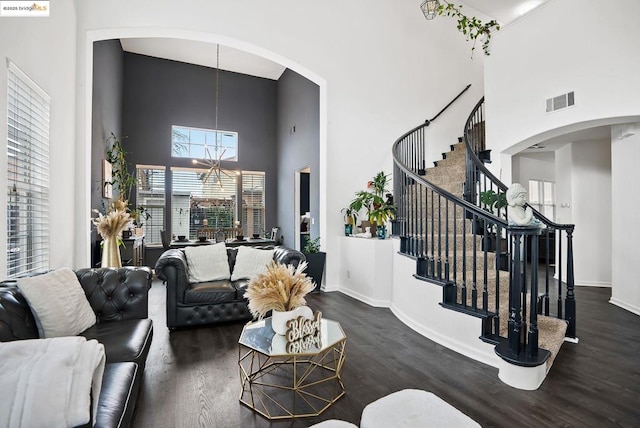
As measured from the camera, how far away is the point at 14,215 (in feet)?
8.62

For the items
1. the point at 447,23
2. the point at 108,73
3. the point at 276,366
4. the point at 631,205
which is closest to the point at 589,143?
the point at 631,205

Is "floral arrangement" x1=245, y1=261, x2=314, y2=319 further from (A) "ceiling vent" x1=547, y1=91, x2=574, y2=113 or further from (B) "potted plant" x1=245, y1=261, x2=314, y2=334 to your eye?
(A) "ceiling vent" x1=547, y1=91, x2=574, y2=113

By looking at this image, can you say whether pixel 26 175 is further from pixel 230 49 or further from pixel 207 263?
pixel 230 49

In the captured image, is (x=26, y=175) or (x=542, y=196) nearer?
(x=26, y=175)

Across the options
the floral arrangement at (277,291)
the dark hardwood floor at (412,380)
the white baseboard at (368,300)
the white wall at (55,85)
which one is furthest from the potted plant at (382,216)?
the white wall at (55,85)

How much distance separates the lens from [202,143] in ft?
27.4

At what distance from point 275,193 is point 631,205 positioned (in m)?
7.16

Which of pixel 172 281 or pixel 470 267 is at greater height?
pixel 470 267

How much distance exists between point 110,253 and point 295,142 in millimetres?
4613

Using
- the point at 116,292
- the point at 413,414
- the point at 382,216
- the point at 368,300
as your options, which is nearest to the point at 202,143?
the point at 382,216

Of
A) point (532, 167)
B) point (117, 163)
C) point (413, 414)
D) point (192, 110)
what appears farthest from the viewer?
point (532, 167)

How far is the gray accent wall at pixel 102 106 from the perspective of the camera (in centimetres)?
468

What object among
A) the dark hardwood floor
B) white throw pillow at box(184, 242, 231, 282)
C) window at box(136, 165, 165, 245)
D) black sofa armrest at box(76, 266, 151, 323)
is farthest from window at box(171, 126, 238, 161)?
black sofa armrest at box(76, 266, 151, 323)

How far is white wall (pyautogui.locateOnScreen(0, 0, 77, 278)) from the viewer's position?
2373 millimetres
